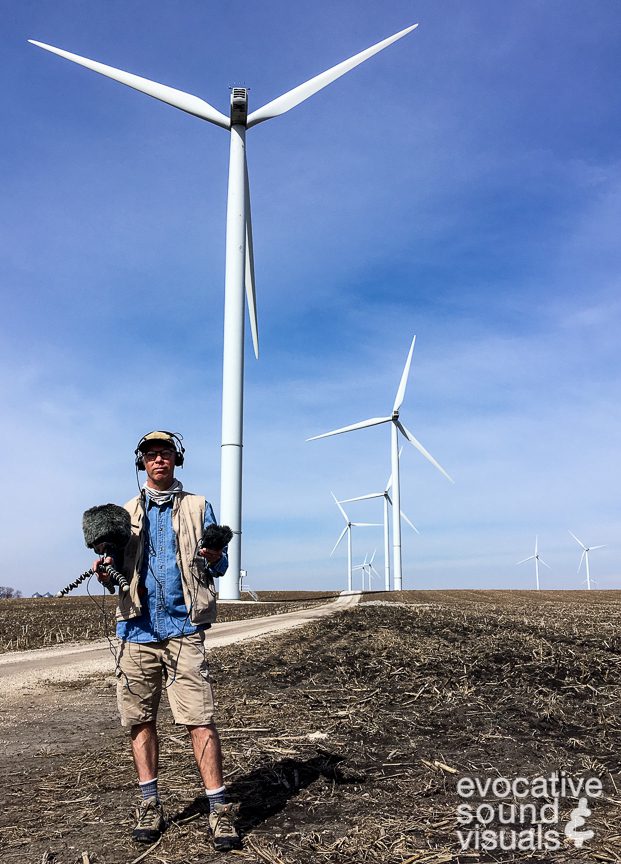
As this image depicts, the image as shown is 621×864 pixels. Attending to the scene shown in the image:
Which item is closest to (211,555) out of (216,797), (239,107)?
(216,797)

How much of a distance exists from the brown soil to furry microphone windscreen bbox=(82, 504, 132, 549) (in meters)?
2.17

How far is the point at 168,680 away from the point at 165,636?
0.34 meters

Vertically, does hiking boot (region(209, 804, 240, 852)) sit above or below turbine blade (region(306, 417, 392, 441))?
below

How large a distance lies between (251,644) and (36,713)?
704 cm

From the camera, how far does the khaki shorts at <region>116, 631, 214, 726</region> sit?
532cm

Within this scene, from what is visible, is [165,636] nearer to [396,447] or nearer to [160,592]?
[160,592]

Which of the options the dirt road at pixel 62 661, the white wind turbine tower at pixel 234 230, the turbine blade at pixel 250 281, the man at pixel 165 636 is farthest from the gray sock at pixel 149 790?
the turbine blade at pixel 250 281

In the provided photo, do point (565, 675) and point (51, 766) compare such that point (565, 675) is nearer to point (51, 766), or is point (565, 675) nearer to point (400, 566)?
point (51, 766)

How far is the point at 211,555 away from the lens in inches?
211

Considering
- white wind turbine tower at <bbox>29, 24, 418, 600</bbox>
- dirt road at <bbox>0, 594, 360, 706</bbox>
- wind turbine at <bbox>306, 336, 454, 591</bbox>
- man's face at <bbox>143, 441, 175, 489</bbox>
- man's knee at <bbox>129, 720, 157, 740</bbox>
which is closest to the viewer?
man's knee at <bbox>129, 720, 157, 740</bbox>

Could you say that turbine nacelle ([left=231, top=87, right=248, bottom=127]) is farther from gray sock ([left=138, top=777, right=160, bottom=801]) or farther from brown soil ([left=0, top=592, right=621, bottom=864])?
gray sock ([left=138, top=777, right=160, bottom=801])

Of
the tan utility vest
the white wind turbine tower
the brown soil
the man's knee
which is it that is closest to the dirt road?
the brown soil

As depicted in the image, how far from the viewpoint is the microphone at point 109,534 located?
5.27 meters

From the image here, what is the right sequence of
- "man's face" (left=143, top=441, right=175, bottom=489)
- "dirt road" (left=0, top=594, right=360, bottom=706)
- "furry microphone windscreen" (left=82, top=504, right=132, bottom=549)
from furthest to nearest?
"dirt road" (left=0, top=594, right=360, bottom=706) < "man's face" (left=143, top=441, right=175, bottom=489) < "furry microphone windscreen" (left=82, top=504, right=132, bottom=549)
